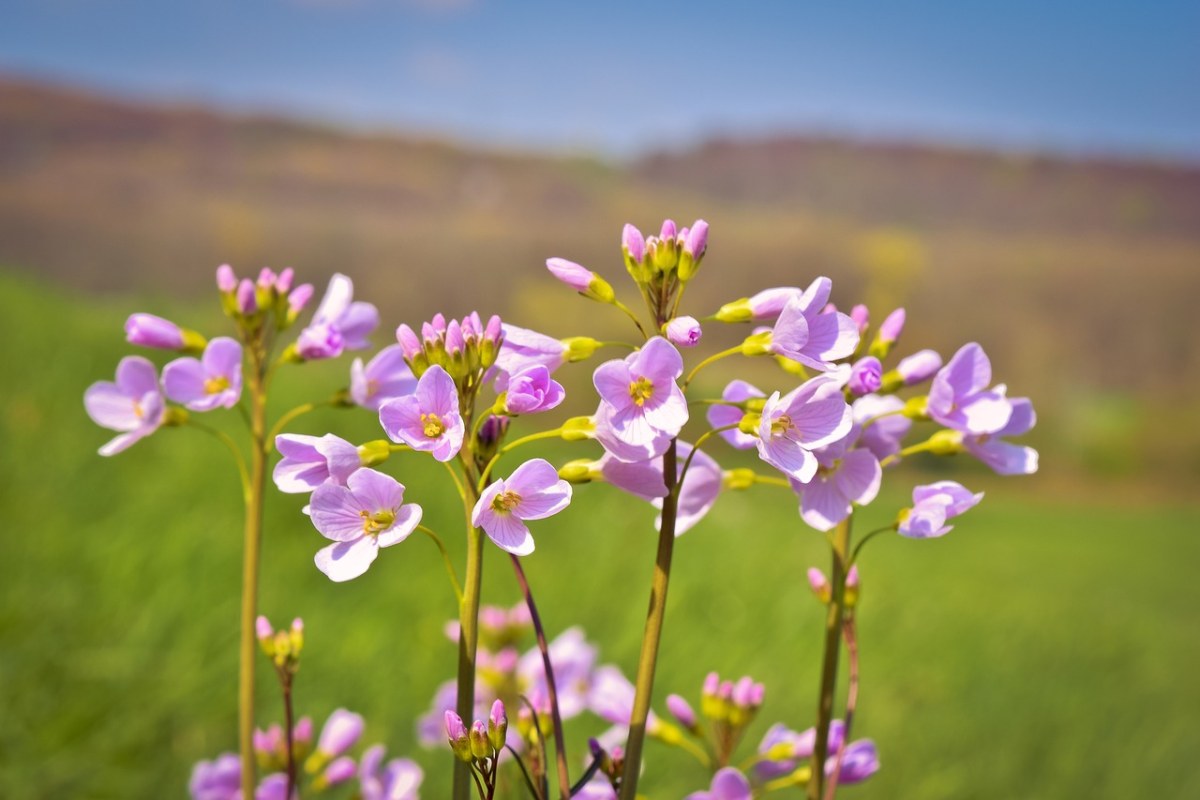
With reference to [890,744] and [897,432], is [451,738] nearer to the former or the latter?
[897,432]

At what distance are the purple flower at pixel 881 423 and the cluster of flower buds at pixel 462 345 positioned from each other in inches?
9.1

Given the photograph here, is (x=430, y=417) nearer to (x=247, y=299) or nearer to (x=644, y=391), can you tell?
(x=644, y=391)

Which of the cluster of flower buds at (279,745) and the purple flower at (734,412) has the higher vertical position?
the purple flower at (734,412)

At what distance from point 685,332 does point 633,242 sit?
0.06m

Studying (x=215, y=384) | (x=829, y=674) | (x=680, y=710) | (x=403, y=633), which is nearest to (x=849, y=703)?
(x=829, y=674)

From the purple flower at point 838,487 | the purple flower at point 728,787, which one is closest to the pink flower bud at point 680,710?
the purple flower at point 728,787

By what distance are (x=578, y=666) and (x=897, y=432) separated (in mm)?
432

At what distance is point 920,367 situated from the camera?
2.08 ft

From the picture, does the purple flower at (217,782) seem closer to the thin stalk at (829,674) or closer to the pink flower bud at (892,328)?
the thin stalk at (829,674)

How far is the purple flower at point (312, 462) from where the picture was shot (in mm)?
516

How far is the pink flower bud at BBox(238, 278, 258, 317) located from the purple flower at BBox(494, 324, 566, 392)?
25 cm

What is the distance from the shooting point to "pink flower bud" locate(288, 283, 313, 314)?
2.47 ft

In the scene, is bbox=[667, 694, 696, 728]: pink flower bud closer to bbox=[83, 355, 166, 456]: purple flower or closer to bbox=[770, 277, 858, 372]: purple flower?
bbox=[770, 277, 858, 372]: purple flower

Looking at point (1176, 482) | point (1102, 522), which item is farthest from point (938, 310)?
point (1102, 522)
